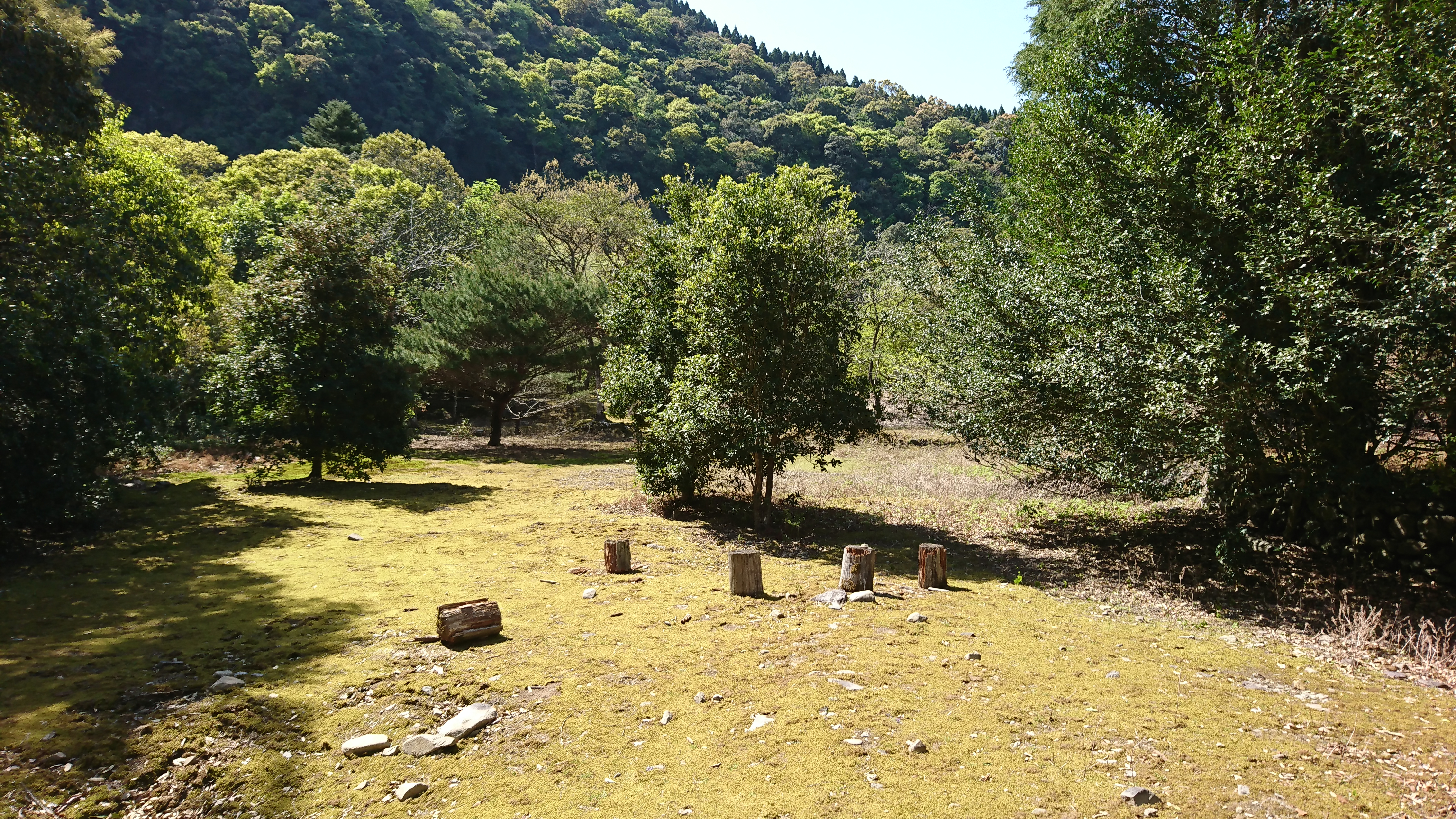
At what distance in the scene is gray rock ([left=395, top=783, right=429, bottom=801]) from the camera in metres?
4.14

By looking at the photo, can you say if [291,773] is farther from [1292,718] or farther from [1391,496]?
[1391,496]

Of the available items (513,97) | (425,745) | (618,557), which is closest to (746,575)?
(618,557)

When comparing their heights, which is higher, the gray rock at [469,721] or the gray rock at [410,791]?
the gray rock at [469,721]

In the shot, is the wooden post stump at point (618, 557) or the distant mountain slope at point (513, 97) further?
the distant mountain slope at point (513, 97)

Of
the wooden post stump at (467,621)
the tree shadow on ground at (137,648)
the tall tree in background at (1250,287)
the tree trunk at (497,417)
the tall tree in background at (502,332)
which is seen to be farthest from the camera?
the tree trunk at (497,417)

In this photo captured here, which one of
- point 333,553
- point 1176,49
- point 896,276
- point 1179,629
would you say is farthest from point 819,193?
point 896,276

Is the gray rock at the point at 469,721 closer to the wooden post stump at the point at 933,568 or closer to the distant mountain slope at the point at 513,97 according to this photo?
the wooden post stump at the point at 933,568

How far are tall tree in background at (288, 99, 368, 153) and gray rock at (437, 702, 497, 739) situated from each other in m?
52.5

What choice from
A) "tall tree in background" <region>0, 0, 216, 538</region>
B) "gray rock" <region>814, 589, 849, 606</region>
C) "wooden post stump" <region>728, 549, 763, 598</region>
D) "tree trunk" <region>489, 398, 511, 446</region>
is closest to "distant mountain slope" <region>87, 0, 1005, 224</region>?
"tree trunk" <region>489, 398, 511, 446</region>

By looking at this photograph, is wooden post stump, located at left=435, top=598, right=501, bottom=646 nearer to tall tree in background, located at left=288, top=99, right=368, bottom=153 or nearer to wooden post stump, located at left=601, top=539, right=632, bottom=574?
wooden post stump, located at left=601, top=539, right=632, bottom=574

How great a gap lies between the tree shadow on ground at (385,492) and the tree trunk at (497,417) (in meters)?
8.66

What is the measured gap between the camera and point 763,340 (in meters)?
11.3

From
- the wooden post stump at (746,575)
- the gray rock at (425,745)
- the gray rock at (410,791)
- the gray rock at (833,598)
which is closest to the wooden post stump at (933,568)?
the gray rock at (833,598)

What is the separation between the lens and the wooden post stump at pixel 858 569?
8.29 metres
